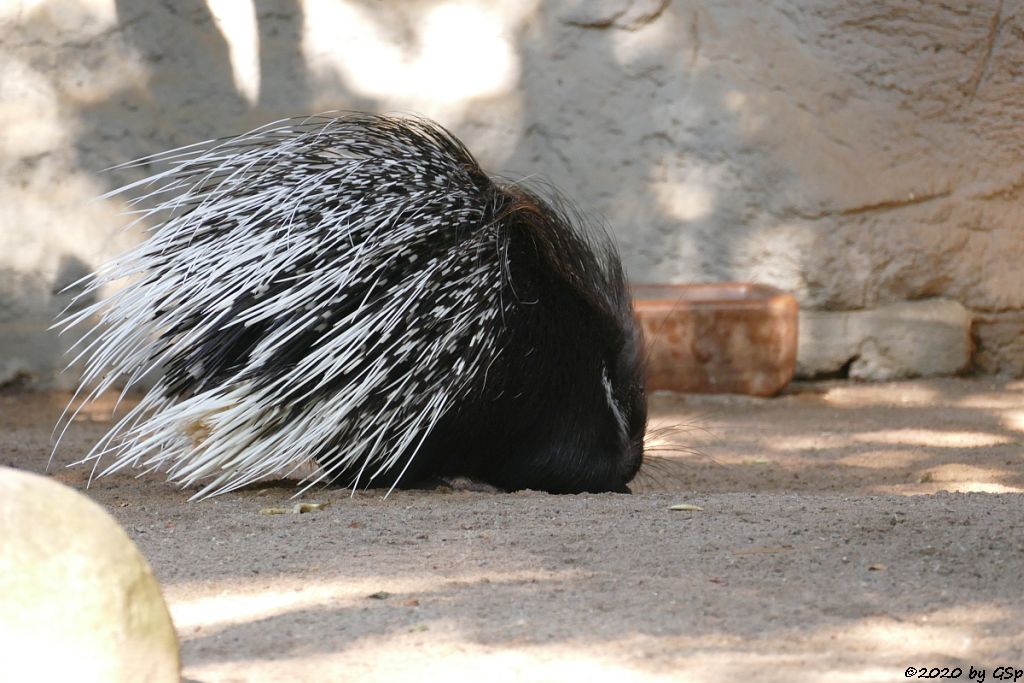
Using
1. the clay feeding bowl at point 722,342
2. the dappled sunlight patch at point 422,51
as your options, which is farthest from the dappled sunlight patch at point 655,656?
the dappled sunlight patch at point 422,51

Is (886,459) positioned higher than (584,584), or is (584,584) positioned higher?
(584,584)

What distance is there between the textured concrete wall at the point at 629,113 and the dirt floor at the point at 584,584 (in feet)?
8.01

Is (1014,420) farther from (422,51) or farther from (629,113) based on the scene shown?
(422,51)

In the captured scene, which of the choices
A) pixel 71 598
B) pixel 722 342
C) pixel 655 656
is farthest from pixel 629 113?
pixel 71 598

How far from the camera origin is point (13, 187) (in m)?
5.89

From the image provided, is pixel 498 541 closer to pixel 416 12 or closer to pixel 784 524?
pixel 784 524

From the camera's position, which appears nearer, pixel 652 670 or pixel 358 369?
pixel 652 670

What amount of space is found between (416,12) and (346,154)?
2.61 m

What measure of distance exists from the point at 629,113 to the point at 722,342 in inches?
50.7

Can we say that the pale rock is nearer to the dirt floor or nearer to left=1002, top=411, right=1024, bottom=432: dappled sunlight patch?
the dirt floor

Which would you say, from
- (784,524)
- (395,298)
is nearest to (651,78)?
(395,298)

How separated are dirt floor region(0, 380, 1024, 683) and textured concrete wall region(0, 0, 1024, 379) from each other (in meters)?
2.44

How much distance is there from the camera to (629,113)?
5.95 m

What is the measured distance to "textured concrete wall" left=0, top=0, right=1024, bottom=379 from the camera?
5824mm
